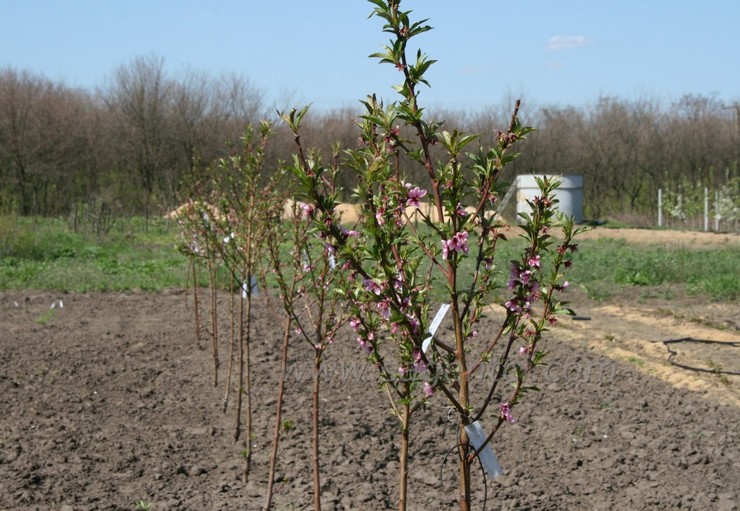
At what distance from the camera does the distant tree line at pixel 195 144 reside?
987 inches

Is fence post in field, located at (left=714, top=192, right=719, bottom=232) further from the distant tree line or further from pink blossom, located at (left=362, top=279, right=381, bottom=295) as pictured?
pink blossom, located at (left=362, top=279, right=381, bottom=295)

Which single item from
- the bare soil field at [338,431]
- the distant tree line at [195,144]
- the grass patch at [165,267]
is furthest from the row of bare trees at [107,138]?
the bare soil field at [338,431]

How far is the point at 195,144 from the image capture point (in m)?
26.1

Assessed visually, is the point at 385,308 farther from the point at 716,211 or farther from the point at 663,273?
the point at 716,211

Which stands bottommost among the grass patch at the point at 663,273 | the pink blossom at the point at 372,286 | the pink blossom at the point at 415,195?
the grass patch at the point at 663,273

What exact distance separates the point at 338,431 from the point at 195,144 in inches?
869

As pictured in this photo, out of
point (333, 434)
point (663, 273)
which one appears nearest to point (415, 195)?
point (333, 434)

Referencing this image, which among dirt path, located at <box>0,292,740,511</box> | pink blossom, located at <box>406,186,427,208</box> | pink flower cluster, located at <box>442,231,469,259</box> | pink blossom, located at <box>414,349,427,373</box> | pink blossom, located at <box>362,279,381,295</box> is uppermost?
pink blossom, located at <box>406,186,427,208</box>

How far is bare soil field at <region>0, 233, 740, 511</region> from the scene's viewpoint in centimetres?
411

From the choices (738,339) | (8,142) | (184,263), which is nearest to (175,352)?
(738,339)

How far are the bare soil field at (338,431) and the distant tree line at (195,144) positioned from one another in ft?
59.9

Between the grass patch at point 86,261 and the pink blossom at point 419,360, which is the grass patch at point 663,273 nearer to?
the grass patch at point 86,261

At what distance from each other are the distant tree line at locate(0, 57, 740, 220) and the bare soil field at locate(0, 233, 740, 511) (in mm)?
18244

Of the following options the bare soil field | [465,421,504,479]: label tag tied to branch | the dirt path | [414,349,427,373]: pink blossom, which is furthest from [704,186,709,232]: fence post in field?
[414,349,427,373]: pink blossom
